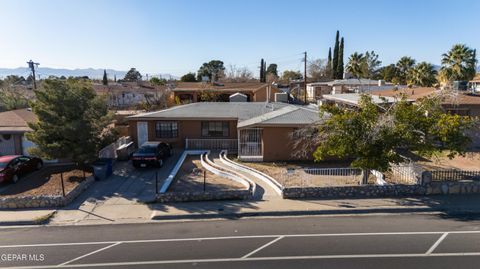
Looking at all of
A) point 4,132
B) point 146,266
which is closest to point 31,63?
point 4,132

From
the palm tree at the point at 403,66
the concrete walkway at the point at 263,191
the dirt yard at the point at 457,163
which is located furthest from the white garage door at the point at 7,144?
the palm tree at the point at 403,66

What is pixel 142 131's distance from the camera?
26.5 m

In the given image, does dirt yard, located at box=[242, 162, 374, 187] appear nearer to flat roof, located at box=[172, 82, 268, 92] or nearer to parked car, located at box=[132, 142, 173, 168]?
parked car, located at box=[132, 142, 173, 168]

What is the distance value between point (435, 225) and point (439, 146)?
4.40 m

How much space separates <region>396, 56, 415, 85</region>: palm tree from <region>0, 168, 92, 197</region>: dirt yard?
57.4 metres

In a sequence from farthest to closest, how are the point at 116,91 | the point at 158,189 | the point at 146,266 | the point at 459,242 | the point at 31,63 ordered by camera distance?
1. the point at 116,91
2. the point at 31,63
3. the point at 158,189
4. the point at 459,242
5. the point at 146,266

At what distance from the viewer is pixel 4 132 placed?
23031 mm

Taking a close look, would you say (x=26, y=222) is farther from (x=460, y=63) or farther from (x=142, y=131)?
(x=460, y=63)

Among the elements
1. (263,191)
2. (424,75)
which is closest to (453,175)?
(263,191)

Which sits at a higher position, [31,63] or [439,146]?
[31,63]

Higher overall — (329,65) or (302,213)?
(329,65)

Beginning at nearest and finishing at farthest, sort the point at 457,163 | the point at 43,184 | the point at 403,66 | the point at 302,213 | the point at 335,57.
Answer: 1. the point at 302,213
2. the point at 43,184
3. the point at 457,163
4. the point at 403,66
5. the point at 335,57

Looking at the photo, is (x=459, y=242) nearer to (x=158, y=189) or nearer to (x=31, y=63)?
(x=158, y=189)

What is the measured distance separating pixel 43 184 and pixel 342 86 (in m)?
42.4
